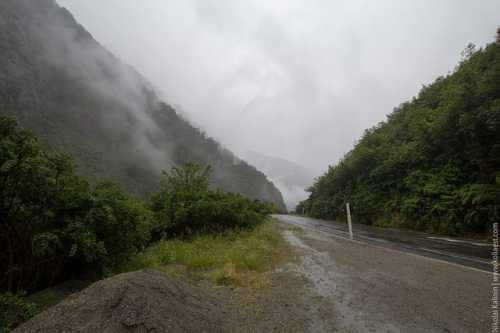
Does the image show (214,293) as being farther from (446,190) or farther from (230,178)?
(230,178)

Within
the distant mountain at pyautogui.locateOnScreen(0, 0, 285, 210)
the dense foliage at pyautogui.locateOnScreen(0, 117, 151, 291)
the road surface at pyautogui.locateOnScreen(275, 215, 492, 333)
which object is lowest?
the road surface at pyautogui.locateOnScreen(275, 215, 492, 333)

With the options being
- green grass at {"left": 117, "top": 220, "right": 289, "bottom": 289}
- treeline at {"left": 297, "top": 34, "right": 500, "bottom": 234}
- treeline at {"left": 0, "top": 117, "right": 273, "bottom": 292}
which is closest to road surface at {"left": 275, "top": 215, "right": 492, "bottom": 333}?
green grass at {"left": 117, "top": 220, "right": 289, "bottom": 289}

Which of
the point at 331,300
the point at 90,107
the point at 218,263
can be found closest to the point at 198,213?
the point at 218,263

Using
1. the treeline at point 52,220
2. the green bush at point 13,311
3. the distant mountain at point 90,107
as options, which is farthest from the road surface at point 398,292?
the distant mountain at point 90,107

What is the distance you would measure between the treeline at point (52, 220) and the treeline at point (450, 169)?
1372 cm

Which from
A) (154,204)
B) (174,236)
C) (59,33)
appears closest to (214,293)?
(174,236)

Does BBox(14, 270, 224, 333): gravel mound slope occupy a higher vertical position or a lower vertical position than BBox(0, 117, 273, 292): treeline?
lower

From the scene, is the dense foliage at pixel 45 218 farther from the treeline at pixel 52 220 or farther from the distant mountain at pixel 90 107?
the distant mountain at pixel 90 107

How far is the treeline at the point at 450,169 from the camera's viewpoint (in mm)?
10695

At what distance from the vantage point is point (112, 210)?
14.2 feet

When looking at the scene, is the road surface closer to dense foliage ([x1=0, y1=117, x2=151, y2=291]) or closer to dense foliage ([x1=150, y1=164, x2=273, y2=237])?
dense foliage ([x1=0, y1=117, x2=151, y2=291])

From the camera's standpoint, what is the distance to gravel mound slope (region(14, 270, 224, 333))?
2.29 m

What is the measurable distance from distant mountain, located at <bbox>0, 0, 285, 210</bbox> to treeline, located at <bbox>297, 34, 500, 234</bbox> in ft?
125

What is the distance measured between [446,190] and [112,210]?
52.9 ft
